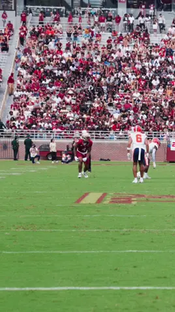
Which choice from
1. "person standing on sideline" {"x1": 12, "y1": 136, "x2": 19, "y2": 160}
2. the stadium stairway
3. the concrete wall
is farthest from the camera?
the stadium stairway

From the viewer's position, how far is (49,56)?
172 feet

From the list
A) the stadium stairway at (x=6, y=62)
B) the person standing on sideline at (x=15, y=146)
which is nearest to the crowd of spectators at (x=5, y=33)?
the stadium stairway at (x=6, y=62)

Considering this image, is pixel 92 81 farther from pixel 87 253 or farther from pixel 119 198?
pixel 87 253

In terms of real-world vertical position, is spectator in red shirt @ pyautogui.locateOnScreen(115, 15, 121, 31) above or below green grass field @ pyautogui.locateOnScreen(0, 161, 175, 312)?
above

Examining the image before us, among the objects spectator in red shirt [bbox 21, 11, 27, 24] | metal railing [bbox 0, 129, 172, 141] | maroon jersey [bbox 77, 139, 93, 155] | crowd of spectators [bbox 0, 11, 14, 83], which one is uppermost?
spectator in red shirt [bbox 21, 11, 27, 24]

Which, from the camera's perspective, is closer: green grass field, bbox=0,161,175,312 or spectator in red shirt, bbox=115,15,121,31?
green grass field, bbox=0,161,175,312

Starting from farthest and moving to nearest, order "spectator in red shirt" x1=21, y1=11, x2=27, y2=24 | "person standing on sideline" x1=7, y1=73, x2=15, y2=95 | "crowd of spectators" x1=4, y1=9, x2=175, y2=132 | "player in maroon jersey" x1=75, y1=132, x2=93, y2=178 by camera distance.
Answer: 1. "spectator in red shirt" x1=21, y1=11, x2=27, y2=24
2. "person standing on sideline" x1=7, y1=73, x2=15, y2=95
3. "crowd of spectators" x1=4, y1=9, x2=175, y2=132
4. "player in maroon jersey" x1=75, y1=132, x2=93, y2=178

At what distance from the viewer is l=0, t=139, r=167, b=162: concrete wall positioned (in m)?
46.7

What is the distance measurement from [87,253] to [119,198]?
783 centimetres

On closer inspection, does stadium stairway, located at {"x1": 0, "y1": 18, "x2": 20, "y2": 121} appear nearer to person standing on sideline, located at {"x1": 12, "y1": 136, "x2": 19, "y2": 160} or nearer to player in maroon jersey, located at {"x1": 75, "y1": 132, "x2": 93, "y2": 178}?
person standing on sideline, located at {"x1": 12, "y1": 136, "x2": 19, "y2": 160}

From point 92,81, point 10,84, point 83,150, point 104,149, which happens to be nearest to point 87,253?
point 83,150

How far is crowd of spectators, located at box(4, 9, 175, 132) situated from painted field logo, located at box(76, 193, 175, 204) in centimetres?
2852

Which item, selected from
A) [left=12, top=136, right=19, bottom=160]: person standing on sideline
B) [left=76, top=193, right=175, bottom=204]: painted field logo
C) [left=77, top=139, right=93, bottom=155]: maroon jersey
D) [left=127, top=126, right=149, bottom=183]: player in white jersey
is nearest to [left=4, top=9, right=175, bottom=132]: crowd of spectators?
[left=12, top=136, right=19, bottom=160]: person standing on sideline

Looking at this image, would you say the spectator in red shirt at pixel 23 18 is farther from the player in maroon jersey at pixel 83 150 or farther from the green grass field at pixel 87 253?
the green grass field at pixel 87 253
